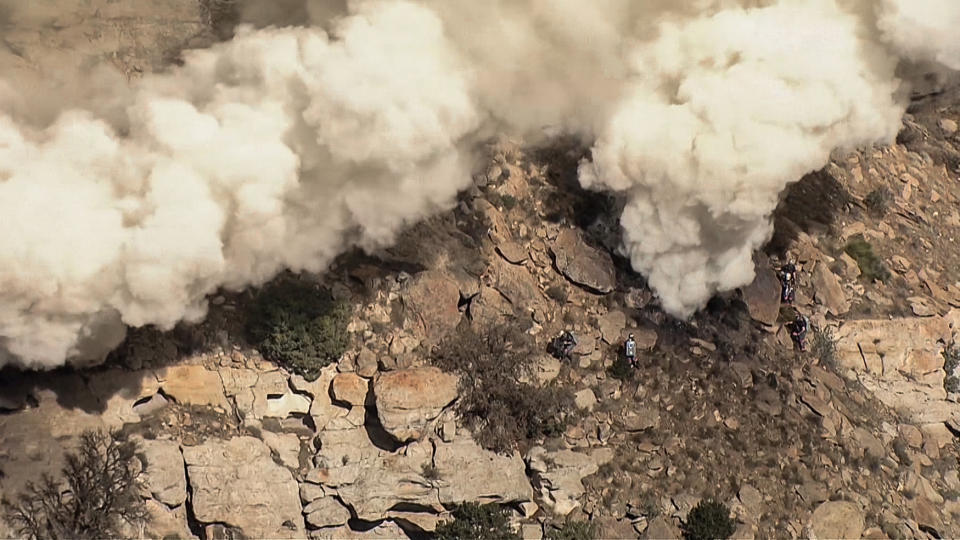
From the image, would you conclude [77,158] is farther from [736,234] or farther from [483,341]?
[736,234]

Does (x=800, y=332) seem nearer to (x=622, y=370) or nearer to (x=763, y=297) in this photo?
(x=763, y=297)

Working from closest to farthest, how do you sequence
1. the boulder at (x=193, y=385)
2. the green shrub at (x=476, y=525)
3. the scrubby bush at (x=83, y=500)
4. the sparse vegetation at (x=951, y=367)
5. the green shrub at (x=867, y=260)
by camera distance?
the scrubby bush at (x=83, y=500) → the green shrub at (x=476, y=525) → the boulder at (x=193, y=385) → the sparse vegetation at (x=951, y=367) → the green shrub at (x=867, y=260)

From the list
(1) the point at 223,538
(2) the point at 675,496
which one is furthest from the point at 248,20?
(2) the point at 675,496

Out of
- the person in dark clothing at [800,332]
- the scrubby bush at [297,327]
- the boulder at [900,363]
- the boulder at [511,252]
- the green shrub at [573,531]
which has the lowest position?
the boulder at [900,363]

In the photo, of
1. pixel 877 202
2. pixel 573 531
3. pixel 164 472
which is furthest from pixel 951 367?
pixel 164 472

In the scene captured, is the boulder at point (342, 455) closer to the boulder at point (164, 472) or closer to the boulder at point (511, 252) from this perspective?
the boulder at point (164, 472)

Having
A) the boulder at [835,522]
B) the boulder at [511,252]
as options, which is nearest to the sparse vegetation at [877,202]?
the boulder at [835,522]
